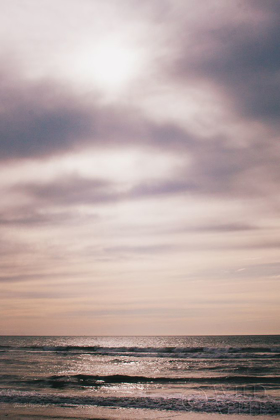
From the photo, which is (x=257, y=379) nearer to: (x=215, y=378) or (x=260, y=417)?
(x=215, y=378)

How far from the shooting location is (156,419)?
17234mm

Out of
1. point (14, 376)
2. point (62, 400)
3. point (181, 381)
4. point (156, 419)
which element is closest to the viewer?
point (156, 419)

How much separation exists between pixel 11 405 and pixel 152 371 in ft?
60.0

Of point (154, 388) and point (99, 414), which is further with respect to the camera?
point (154, 388)

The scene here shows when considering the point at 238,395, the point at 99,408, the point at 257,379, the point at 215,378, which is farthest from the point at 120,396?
the point at 257,379

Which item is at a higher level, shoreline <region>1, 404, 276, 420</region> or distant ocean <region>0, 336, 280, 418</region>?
shoreline <region>1, 404, 276, 420</region>

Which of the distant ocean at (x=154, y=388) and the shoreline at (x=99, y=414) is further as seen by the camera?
the distant ocean at (x=154, y=388)

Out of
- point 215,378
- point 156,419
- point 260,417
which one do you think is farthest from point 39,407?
point 215,378

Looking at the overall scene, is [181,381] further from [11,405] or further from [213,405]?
[11,405]

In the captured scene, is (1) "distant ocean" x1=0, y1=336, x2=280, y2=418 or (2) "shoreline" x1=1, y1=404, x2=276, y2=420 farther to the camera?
(1) "distant ocean" x1=0, y1=336, x2=280, y2=418

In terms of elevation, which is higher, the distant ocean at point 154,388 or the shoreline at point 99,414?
the shoreline at point 99,414

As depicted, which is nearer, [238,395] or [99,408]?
[99,408]

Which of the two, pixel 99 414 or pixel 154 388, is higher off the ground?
pixel 99 414

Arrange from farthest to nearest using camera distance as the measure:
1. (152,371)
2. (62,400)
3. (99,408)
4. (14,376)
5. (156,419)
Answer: (152,371) < (14,376) < (62,400) < (99,408) < (156,419)
